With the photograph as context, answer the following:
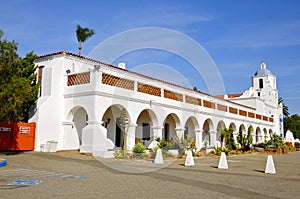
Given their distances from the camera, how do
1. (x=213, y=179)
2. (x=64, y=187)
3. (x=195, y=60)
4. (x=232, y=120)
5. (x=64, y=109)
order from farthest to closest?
(x=232, y=120) → (x=64, y=109) → (x=195, y=60) → (x=213, y=179) → (x=64, y=187)

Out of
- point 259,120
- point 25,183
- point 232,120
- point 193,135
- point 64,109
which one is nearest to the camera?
point 25,183

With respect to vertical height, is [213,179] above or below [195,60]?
below

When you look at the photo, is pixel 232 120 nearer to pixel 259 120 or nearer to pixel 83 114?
pixel 259 120

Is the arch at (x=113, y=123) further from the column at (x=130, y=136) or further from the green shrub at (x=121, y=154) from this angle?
the green shrub at (x=121, y=154)

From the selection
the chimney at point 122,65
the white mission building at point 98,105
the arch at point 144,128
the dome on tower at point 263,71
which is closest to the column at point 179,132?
the white mission building at point 98,105

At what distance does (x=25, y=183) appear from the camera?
26.9ft

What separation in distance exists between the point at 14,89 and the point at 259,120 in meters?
31.2

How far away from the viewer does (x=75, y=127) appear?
18.3 meters

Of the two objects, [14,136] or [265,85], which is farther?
[265,85]

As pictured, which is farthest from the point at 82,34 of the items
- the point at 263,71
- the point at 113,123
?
the point at 263,71

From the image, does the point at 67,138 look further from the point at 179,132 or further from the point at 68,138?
the point at 179,132

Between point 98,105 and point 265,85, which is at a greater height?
point 265,85

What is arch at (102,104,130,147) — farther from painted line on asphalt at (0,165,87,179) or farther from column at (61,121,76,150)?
painted line on asphalt at (0,165,87,179)

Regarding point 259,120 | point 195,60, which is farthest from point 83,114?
point 259,120
